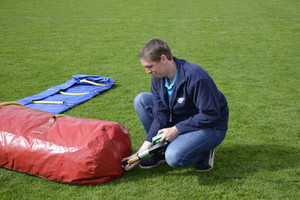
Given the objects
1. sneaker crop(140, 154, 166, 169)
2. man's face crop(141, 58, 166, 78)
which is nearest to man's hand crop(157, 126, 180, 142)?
sneaker crop(140, 154, 166, 169)

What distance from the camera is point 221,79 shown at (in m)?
6.16

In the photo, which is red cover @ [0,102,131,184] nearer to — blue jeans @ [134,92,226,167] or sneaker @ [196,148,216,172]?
blue jeans @ [134,92,226,167]

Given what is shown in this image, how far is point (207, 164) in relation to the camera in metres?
3.14

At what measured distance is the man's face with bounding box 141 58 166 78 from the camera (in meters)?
2.77

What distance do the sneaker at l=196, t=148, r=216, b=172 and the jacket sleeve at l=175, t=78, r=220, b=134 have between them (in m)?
0.42

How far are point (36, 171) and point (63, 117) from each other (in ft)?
1.92

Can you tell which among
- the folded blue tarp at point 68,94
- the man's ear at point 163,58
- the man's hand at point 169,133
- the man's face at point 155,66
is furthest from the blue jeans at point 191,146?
the folded blue tarp at point 68,94

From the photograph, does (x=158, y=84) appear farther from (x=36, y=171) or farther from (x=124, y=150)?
(x=36, y=171)

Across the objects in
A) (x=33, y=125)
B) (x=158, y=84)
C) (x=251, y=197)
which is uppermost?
(x=158, y=84)

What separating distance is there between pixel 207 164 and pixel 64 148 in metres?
1.42

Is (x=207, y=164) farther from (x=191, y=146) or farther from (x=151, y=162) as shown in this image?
(x=151, y=162)

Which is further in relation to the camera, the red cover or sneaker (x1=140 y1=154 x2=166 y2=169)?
sneaker (x1=140 y1=154 x2=166 y2=169)

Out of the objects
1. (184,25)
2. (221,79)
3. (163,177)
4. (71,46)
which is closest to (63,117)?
(163,177)

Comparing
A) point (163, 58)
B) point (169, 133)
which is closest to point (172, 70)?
point (163, 58)
